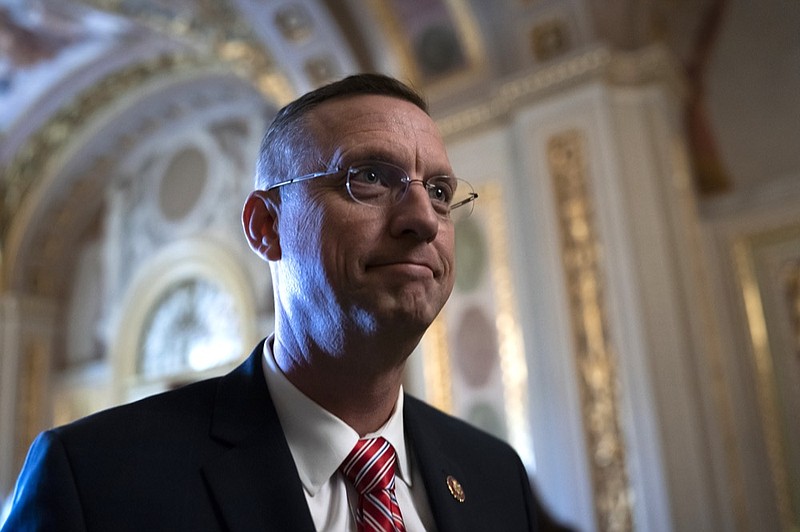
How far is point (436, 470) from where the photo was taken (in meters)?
1.59

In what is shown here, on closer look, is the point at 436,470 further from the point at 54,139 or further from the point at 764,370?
the point at 54,139

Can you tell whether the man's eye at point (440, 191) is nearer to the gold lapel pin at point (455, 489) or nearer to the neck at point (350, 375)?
the neck at point (350, 375)

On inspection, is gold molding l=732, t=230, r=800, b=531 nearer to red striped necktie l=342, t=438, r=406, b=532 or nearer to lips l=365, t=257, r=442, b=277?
red striped necktie l=342, t=438, r=406, b=532

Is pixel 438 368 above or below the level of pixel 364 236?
above

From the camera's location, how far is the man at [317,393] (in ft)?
4.13

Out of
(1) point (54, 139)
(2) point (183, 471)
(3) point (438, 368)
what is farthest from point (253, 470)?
(1) point (54, 139)

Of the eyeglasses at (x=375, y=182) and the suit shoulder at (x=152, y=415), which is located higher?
the eyeglasses at (x=375, y=182)

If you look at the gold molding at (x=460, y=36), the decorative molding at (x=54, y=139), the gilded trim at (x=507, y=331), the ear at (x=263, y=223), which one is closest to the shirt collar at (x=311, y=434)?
the ear at (x=263, y=223)

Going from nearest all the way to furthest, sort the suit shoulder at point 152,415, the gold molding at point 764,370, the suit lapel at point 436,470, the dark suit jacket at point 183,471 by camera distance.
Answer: the dark suit jacket at point 183,471 < the suit shoulder at point 152,415 < the suit lapel at point 436,470 < the gold molding at point 764,370

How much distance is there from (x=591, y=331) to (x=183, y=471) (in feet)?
14.2

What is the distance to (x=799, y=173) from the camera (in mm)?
5746

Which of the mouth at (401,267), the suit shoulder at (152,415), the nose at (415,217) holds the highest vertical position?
the nose at (415,217)

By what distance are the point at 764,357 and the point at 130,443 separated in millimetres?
5503

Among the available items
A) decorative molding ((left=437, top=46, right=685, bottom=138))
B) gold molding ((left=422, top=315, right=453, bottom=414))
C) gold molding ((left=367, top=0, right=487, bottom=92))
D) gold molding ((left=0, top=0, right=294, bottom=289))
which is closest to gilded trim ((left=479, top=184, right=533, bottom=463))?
gold molding ((left=422, top=315, right=453, bottom=414))
